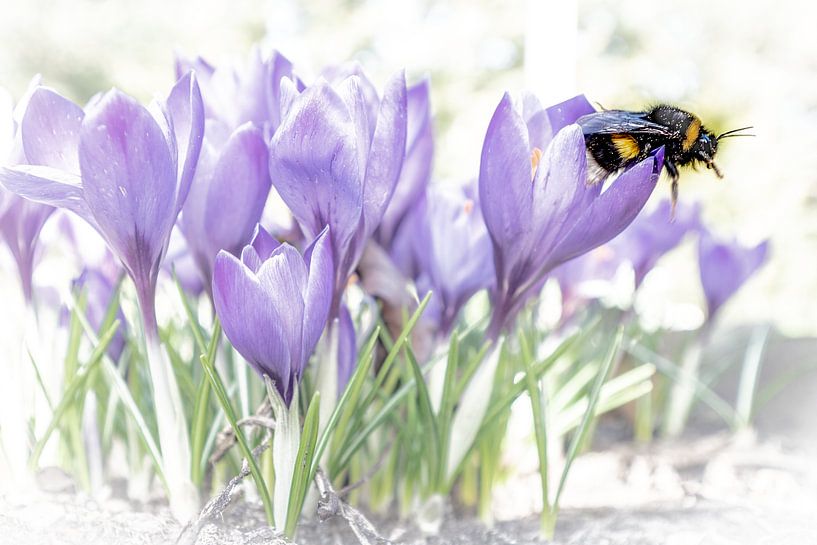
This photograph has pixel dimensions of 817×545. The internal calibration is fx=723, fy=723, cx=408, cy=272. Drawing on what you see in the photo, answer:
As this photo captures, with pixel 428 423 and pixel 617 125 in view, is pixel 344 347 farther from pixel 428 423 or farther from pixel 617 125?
pixel 617 125

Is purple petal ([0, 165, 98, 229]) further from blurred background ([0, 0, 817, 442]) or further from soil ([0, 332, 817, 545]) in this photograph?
blurred background ([0, 0, 817, 442])

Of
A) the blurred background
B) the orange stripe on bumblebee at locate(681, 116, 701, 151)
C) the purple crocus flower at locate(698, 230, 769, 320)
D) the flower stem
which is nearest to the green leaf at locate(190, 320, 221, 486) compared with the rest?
the flower stem

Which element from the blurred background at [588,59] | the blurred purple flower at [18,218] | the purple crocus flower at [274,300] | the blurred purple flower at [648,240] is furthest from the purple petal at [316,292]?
the blurred background at [588,59]

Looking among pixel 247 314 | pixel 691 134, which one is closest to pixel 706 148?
pixel 691 134

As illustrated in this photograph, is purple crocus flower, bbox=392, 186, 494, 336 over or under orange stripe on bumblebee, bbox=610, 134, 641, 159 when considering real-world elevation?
under

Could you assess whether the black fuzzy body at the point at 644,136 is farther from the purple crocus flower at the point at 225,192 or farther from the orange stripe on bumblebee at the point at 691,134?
the purple crocus flower at the point at 225,192

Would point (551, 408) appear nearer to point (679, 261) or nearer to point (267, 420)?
point (267, 420)

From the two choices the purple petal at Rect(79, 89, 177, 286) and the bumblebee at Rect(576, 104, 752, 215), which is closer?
the purple petal at Rect(79, 89, 177, 286)
